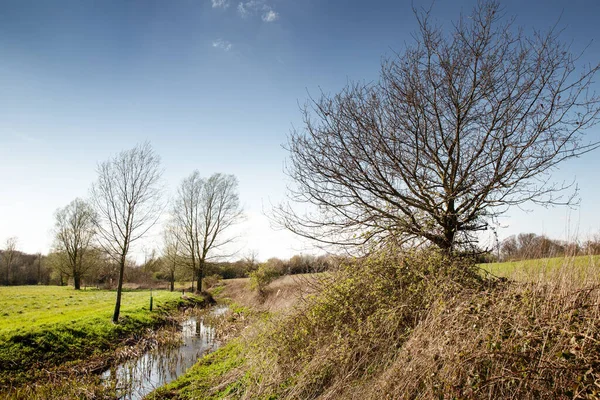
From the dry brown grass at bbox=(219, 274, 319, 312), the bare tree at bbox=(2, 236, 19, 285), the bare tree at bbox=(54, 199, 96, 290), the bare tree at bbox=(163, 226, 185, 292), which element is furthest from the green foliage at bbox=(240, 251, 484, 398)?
the bare tree at bbox=(2, 236, 19, 285)

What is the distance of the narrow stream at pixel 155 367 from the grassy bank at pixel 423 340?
123 centimetres

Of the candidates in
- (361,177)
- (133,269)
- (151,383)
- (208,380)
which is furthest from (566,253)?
(133,269)

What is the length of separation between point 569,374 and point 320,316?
3.66 m

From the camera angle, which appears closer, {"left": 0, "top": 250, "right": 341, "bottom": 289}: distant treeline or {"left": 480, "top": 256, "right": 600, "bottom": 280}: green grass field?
{"left": 480, "top": 256, "right": 600, "bottom": 280}: green grass field

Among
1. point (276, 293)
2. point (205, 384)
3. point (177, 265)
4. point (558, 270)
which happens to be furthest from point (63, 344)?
point (177, 265)

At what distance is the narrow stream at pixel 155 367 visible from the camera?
744cm

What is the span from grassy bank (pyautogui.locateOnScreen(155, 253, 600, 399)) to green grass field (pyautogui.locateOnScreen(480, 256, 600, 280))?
0.06 m

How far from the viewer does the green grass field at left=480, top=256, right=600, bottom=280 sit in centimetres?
469

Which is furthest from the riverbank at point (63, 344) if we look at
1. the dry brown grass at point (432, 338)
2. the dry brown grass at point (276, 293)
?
the dry brown grass at point (432, 338)

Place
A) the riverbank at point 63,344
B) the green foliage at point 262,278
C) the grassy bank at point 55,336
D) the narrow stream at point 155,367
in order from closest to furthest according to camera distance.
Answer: the narrow stream at point 155,367 → the riverbank at point 63,344 → the grassy bank at point 55,336 → the green foliage at point 262,278

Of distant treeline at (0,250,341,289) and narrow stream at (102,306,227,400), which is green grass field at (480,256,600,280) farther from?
distant treeline at (0,250,341,289)

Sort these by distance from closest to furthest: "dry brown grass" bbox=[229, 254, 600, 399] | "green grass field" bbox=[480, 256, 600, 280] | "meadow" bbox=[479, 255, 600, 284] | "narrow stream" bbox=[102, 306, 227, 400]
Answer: "dry brown grass" bbox=[229, 254, 600, 399]
"meadow" bbox=[479, 255, 600, 284]
"green grass field" bbox=[480, 256, 600, 280]
"narrow stream" bbox=[102, 306, 227, 400]

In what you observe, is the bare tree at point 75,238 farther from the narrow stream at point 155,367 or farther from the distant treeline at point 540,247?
the distant treeline at point 540,247

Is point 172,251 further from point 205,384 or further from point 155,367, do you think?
point 205,384
